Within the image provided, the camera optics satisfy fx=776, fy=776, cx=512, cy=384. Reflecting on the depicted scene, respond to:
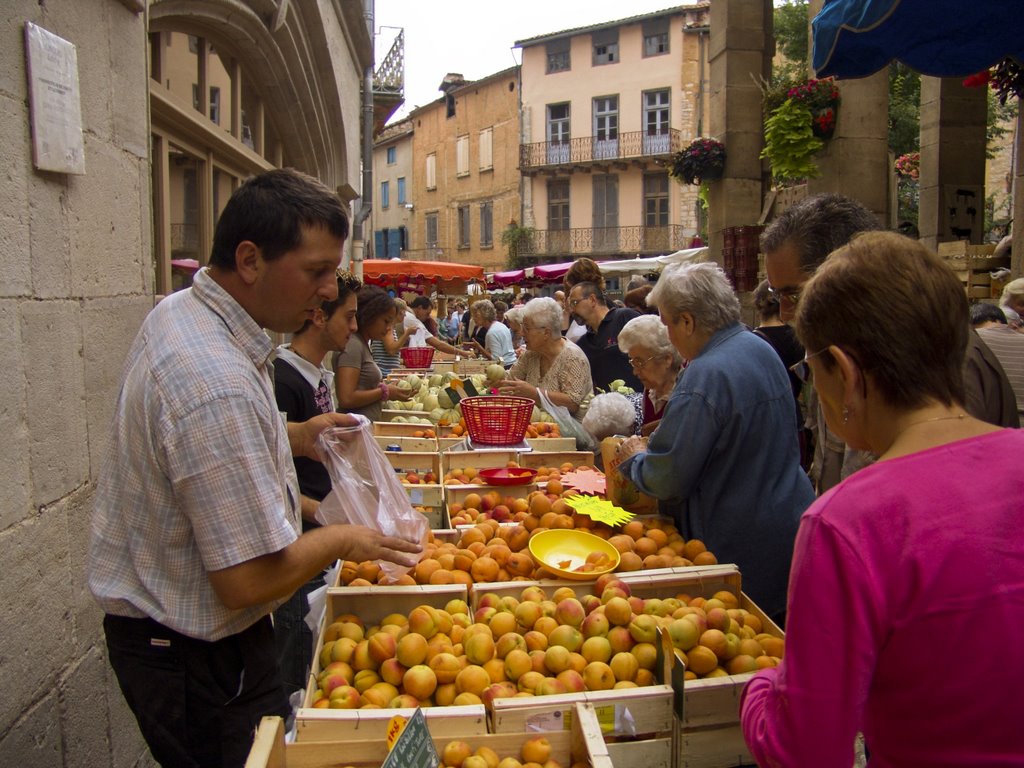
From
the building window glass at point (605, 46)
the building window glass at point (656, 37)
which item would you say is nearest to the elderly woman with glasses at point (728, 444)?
the building window glass at point (656, 37)

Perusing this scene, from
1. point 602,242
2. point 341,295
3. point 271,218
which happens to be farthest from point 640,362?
point 602,242

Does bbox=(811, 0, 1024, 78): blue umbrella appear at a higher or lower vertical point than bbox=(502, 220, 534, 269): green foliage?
lower

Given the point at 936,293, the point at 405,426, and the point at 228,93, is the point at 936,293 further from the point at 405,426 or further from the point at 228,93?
the point at 228,93

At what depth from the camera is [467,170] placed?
39.8 m

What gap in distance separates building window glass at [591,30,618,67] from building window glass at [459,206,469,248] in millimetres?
9873

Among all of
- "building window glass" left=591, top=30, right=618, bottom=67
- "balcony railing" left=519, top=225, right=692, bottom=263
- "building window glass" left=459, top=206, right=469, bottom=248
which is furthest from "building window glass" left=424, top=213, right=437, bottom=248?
"building window glass" left=591, top=30, right=618, bottom=67

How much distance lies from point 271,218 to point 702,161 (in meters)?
9.44

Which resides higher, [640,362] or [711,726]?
[640,362]

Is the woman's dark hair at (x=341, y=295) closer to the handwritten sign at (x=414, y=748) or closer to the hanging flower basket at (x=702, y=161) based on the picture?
the handwritten sign at (x=414, y=748)

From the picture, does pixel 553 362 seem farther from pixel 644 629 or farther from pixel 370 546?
pixel 370 546

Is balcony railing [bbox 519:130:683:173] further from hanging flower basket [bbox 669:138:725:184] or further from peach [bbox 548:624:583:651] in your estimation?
peach [bbox 548:624:583:651]

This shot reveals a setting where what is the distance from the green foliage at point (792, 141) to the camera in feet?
27.3

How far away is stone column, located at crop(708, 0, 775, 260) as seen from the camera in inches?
400

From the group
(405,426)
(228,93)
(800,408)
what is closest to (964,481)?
(800,408)
